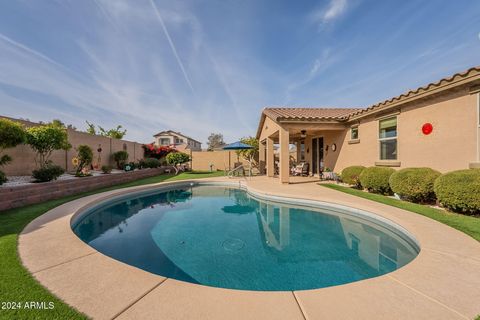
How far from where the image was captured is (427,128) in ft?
22.7

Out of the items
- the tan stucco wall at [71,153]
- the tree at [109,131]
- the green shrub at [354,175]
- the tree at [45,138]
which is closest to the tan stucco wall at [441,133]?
the green shrub at [354,175]

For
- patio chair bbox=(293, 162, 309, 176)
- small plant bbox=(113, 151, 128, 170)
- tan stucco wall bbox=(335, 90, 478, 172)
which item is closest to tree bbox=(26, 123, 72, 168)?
small plant bbox=(113, 151, 128, 170)

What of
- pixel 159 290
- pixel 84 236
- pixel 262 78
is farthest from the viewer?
pixel 262 78

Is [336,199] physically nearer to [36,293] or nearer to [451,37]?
[36,293]

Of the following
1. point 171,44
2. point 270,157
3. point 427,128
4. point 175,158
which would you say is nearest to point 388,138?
point 427,128

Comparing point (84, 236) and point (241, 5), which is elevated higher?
point (241, 5)

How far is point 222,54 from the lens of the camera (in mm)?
12008

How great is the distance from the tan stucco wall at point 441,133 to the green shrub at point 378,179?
2.71ft

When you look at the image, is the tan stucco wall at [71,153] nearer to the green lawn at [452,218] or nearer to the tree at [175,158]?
the tree at [175,158]

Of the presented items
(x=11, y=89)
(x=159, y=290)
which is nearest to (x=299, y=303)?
(x=159, y=290)

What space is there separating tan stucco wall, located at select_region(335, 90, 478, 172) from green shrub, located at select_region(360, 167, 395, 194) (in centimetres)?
83

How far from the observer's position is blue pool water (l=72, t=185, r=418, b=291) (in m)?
3.54

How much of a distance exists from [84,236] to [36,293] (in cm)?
358

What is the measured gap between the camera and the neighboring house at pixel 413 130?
5.79 m
